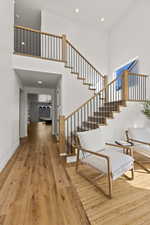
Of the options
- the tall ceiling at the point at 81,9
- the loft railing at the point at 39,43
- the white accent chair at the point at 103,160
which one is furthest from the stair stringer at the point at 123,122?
the tall ceiling at the point at 81,9

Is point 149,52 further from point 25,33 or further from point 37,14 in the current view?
point 25,33

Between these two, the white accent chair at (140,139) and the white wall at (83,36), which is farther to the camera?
the white wall at (83,36)

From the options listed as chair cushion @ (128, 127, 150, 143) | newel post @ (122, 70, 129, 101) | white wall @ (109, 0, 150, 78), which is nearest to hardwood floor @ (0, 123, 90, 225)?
chair cushion @ (128, 127, 150, 143)

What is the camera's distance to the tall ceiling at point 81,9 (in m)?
4.63

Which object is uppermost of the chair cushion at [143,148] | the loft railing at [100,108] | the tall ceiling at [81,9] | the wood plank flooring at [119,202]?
the tall ceiling at [81,9]

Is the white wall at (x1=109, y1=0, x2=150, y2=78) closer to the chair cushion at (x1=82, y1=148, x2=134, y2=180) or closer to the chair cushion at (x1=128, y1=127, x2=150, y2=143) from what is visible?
the chair cushion at (x1=128, y1=127, x2=150, y2=143)

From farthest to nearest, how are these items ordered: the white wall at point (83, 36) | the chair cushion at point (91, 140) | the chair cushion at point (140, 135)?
the white wall at point (83, 36)
the chair cushion at point (140, 135)
the chair cushion at point (91, 140)

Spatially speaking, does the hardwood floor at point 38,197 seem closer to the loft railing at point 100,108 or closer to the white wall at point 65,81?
the loft railing at point 100,108

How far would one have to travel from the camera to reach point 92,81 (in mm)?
5547

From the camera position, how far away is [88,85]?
15.4ft

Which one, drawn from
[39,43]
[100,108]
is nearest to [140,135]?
[100,108]

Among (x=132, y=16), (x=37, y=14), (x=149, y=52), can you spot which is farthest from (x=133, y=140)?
(x=37, y=14)

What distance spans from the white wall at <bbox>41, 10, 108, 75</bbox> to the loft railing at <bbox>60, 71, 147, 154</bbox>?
1751 mm

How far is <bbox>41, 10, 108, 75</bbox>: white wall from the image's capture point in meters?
5.13
